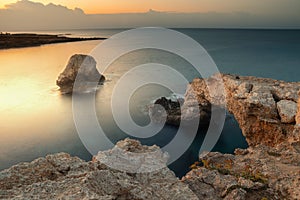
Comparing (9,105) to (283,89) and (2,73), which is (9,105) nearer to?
(2,73)

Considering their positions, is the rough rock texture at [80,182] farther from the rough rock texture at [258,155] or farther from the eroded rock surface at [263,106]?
the eroded rock surface at [263,106]

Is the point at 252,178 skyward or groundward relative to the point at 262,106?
groundward

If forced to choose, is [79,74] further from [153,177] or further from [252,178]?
[252,178]

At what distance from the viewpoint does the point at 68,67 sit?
51.1 meters

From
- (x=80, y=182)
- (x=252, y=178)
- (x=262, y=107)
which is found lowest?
(x=80, y=182)

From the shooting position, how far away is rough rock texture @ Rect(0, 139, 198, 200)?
259 inches

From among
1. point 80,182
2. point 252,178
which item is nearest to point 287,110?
point 252,178

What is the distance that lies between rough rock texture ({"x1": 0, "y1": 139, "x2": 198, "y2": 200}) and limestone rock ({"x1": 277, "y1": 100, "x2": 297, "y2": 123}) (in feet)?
39.6

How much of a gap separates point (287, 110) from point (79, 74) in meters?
43.1

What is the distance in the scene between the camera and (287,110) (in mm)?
17484

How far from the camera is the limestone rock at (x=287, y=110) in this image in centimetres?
1725

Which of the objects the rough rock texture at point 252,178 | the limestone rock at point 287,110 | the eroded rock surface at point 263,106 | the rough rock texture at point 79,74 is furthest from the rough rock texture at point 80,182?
the rough rock texture at point 79,74

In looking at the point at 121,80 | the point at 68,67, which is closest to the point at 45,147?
the point at 68,67

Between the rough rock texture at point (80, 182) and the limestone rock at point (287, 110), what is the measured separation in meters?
12.1
